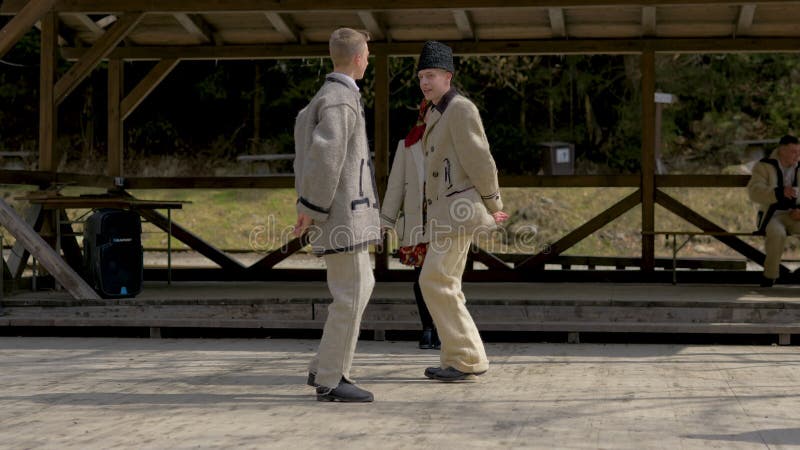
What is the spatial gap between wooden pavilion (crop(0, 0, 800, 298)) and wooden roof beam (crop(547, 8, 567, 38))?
0.07 ft

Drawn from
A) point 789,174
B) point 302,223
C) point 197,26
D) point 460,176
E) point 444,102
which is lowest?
point 302,223

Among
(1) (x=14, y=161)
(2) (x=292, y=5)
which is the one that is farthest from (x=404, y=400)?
(1) (x=14, y=161)

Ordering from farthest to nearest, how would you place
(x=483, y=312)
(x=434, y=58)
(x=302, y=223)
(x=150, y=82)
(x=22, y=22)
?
(x=150, y=82), (x=22, y=22), (x=483, y=312), (x=434, y=58), (x=302, y=223)

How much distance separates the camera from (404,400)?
5.91m

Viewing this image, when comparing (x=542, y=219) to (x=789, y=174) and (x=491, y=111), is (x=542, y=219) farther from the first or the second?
(x=789, y=174)

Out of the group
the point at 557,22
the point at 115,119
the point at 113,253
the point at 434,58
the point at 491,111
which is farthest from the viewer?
the point at 491,111

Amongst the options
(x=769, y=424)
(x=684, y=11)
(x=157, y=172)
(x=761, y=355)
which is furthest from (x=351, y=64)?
(x=157, y=172)

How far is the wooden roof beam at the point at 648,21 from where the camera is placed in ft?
36.7

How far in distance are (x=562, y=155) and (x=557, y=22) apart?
9174 millimetres

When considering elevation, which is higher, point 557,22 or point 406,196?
point 557,22

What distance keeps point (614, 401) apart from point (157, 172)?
25314mm

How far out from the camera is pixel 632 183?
12.1 meters

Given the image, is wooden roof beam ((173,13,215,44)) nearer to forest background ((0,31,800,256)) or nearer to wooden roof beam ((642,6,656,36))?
wooden roof beam ((642,6,656,36))

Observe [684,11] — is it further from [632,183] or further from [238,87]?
[238,87]
